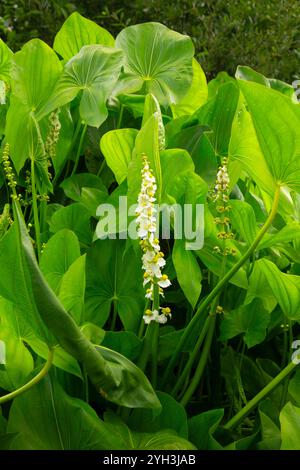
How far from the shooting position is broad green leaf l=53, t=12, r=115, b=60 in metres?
0.97

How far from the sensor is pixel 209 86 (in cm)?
113

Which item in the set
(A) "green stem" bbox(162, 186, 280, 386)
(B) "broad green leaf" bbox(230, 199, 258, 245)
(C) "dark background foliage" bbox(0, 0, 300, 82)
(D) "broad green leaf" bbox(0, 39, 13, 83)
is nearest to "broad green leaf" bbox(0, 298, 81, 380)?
(A) "green stem" bbox(162, 186, 280, 386)

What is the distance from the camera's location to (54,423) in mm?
636

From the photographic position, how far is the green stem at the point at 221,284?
2.10 feet

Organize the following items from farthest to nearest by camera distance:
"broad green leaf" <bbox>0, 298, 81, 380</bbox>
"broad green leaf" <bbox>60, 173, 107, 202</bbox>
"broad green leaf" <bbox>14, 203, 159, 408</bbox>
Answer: "broad green leaf" <bbox>60, 173, 107, 202</bbox> → "broad green leaf" <bbox>0, 298, 81, 380</bbox> → "broad green leaf" <bbox>14, 203, 159, 408</bbox>

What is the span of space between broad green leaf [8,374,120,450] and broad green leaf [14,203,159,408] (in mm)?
39

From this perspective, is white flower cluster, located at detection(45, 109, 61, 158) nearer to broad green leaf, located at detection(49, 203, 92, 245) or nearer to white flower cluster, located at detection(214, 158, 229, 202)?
broad green leaf, located at detection(49, 203, 92, 245)

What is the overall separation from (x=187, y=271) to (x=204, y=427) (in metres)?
0.14

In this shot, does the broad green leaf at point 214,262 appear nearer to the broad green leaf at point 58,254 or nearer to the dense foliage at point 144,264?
the dense foliage at point 144,264

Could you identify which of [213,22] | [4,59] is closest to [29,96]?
[4,59]

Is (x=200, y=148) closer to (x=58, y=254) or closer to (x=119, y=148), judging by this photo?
(x=119, y=148)

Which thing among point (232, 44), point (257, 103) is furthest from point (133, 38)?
point (232, 44)

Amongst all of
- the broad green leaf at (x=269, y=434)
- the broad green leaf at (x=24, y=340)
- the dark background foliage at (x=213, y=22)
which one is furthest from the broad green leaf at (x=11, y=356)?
the dark background foliage at (x=213, y=22)
